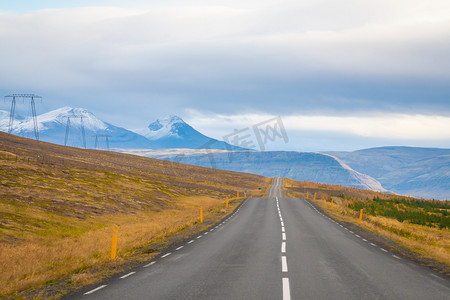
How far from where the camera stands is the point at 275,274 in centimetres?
1132

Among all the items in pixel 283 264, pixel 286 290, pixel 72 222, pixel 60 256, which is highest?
pixel 286 290

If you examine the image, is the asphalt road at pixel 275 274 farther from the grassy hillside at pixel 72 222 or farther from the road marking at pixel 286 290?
the grassy hillside at pixel 72 222

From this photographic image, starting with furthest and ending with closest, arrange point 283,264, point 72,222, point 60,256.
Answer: point 72,222 → point 60,256 → point 283,264

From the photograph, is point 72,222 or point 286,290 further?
point 72,222

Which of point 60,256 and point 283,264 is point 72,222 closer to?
point 60,256

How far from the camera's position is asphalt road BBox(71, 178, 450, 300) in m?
9.23

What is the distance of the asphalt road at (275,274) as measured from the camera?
923cm

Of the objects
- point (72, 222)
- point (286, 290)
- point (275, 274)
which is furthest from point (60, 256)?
point (72, 222)

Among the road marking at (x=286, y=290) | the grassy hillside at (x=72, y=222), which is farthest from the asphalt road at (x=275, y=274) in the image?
the grassy hillside at (x=72, y=222)

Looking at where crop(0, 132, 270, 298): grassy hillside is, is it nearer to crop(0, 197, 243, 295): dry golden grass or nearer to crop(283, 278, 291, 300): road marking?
crop(0, 197, 243, 295): dry golden grass

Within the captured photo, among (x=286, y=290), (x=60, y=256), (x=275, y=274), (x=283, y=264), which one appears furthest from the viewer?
(x=60, y=256)

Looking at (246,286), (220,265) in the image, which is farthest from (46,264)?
(246,286)

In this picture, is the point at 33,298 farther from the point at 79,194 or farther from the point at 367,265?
the point at 79,194

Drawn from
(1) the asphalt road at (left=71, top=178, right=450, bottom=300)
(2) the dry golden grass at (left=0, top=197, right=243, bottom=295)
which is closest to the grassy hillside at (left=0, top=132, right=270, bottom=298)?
(2) the dry golden grass at (left=0, top=197, right=243, bottom=295)
